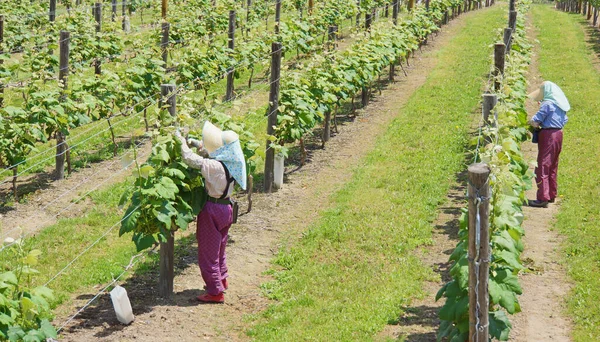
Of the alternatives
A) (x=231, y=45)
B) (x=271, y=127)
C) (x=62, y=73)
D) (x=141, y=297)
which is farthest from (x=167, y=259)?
(x=231, y=45)

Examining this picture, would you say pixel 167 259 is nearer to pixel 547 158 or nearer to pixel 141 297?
pixel 141 297

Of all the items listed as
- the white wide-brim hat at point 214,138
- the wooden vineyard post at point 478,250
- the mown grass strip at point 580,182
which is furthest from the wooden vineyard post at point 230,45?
the wooden vineyard post at point 478,250

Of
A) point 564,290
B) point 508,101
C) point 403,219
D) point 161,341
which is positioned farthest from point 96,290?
point 508,101

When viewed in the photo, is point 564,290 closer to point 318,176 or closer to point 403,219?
point 403,219

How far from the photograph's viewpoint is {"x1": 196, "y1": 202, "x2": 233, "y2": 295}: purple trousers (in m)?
7.91

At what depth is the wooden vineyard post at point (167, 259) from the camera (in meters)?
8.03

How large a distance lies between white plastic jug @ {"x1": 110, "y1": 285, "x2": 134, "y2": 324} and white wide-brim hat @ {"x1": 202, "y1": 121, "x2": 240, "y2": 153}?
1508 millimetres

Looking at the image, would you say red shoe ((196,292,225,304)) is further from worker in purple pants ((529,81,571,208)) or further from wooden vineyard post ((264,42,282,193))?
worker in purple pants ((529,81,571,208))

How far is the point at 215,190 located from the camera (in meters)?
7.80

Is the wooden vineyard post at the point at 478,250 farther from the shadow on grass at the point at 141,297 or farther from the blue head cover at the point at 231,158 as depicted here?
the shadow on grass at the point at 141,297

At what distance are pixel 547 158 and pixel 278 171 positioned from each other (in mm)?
3553

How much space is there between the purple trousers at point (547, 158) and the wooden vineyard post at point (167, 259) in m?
5.26

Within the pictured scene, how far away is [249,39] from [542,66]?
7.91 meters

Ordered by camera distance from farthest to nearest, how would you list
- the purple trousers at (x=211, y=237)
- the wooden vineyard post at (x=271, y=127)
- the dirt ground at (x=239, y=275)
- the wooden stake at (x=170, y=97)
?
the wooden vineyard post at (x=271, y=127)
the wooden stake at (x=170, y=97)
the purple trousers at (x=211, y=237)
the dirt ground at (x=239, y=275)
